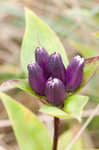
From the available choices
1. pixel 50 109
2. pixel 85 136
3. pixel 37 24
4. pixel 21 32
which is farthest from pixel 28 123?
pixel 21 32

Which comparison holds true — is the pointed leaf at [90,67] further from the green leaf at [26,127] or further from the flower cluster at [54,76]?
the green leaf at [26,127]

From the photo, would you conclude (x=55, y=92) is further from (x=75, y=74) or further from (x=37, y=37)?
(x=37, y=37)

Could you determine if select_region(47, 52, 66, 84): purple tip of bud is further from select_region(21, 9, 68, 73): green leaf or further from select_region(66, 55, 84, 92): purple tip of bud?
select_region(21, 9, 68, 73): green leaf

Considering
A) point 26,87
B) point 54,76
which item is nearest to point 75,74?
point 54,76

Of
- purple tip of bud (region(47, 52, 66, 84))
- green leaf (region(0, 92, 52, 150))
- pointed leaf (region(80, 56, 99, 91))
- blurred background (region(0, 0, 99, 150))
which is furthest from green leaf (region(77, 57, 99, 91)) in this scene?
blurred background (region(0, 0, 99, 150))

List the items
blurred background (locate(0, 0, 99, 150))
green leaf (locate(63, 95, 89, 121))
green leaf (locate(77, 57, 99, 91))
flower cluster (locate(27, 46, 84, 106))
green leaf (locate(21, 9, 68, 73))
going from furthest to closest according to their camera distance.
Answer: blurred background (locate(0, 0, 99, 150)) < green leaf (locate(21, 9, 68, 73)) < green leaf (locate(77, 57, 99, 91)) < flower cluster (locate(27, 46, 84, 106)) < green leaf (locate(63, 95, 89, 121))
